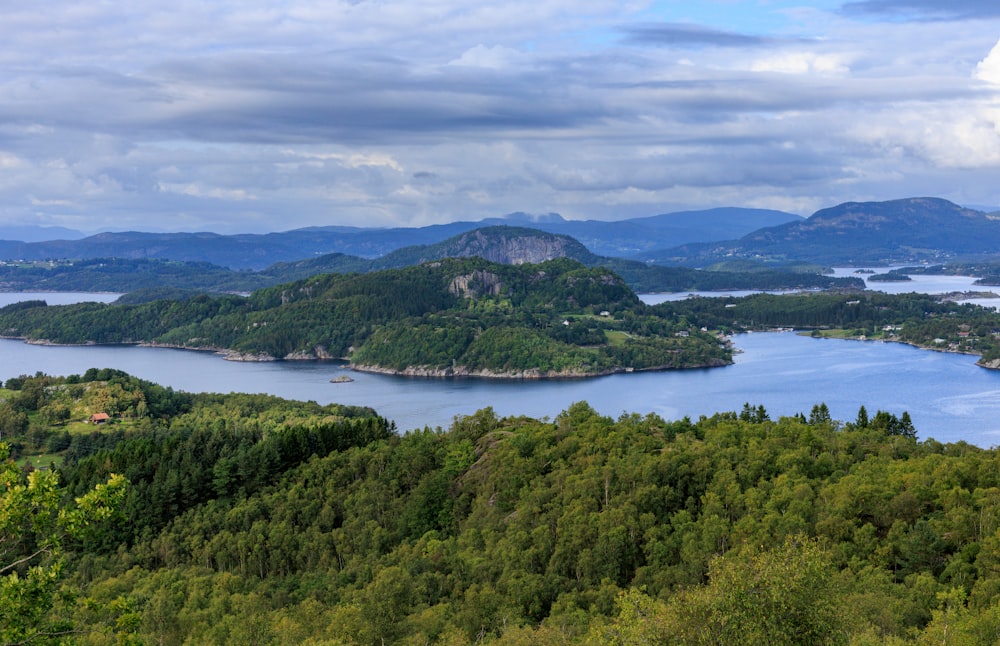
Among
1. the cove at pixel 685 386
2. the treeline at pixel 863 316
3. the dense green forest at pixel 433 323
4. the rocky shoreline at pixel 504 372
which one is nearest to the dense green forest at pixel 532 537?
the cove at pixel 685 386

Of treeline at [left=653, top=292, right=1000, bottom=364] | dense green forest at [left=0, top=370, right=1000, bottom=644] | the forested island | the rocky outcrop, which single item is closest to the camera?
dense green forest at [left=0, top=370, right=1000, bottom=644]

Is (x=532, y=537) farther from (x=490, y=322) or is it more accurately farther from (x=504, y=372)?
(x=490, y=322)

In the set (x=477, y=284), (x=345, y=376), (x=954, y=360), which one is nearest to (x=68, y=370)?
(x=345, y=376)

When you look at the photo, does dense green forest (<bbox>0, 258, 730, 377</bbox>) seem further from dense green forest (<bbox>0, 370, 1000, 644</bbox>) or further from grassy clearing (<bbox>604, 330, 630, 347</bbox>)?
dense green forest (<bbox>0, 370, 1000, 644</bbox>)

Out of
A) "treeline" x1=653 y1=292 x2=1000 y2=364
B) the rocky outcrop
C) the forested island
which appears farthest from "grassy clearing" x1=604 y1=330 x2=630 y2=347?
the rocky outcrop

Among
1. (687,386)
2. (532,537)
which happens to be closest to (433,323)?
(687,386)

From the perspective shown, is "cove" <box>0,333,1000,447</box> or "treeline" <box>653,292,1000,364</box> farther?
"treeline" <box>653,292,1000,364</box>
